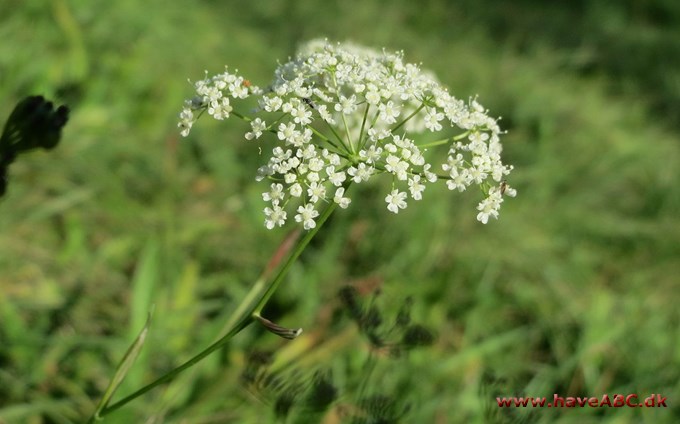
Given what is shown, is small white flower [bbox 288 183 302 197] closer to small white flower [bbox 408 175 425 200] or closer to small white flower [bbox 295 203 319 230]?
small white flower [bbox 295 203 319 230]

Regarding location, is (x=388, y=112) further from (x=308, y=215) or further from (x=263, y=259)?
(x=263, y=259)

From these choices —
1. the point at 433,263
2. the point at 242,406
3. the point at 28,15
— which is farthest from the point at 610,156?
the point at 28,15

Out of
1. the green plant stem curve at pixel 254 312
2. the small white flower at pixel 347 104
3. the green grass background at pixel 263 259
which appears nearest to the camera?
the green plant stem curve at pixel 254 312

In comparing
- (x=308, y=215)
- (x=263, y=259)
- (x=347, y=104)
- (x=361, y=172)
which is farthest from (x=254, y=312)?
(x=263, y=259)

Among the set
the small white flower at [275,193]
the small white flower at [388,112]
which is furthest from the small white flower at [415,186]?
the small white flower at [275,193]

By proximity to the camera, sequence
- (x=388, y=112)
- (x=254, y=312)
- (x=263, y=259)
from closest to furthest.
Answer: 1. (x=254, y=312)
2. (x=388, y=112)
3. (x=263, y=259)

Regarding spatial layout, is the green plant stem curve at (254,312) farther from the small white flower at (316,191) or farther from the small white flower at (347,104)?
the small white flower at (347,104)

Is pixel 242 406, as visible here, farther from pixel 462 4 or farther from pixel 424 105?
pixel 462 4

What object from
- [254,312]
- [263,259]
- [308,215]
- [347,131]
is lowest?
[254,312]
